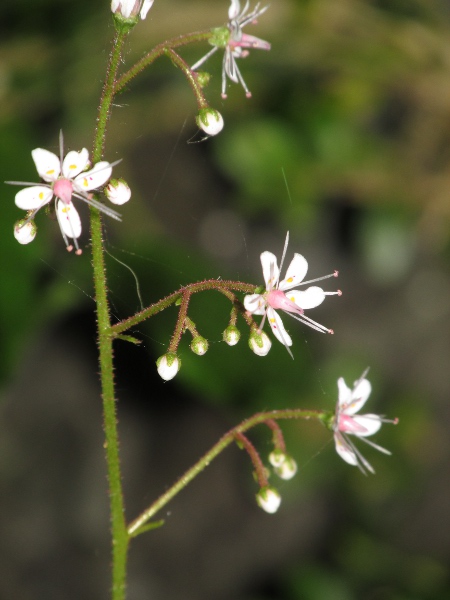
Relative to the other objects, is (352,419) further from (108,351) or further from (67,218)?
(67,218)

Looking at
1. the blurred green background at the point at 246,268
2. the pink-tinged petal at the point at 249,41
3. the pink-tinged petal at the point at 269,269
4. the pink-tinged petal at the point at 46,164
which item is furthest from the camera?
the blurred green background at the point at 246,268

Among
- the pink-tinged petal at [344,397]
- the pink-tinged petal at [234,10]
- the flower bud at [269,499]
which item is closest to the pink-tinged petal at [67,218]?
the pink-tinged petal at [234,10]

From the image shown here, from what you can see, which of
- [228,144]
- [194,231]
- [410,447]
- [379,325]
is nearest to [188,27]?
[228,144]

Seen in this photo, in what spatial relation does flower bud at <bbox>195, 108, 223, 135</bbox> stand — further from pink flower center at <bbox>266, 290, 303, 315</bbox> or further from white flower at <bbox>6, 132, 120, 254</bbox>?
pink flower center at <bbox>266, 290, 303, 315</bbox>

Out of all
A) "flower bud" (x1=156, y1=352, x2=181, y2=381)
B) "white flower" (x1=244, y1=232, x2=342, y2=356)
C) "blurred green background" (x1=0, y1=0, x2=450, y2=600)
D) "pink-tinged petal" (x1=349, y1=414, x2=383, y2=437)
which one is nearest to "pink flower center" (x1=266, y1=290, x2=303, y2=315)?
"white flower" (x1=244, y1=232, x2=342, y2=356)

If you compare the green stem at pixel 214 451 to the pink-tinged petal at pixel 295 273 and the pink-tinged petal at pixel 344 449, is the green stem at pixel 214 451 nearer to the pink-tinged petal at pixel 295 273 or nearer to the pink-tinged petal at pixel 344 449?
the pink-tinged petal at pixel 344 449

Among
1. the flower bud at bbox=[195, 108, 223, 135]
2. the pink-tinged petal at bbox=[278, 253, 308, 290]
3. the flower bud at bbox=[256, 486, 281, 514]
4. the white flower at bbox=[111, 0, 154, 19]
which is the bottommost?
the flower bud at bbox=[256, 486, 281, 514]

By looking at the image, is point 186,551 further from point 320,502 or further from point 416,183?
point 416,183

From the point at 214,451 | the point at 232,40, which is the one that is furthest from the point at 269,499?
the point at 232,40
